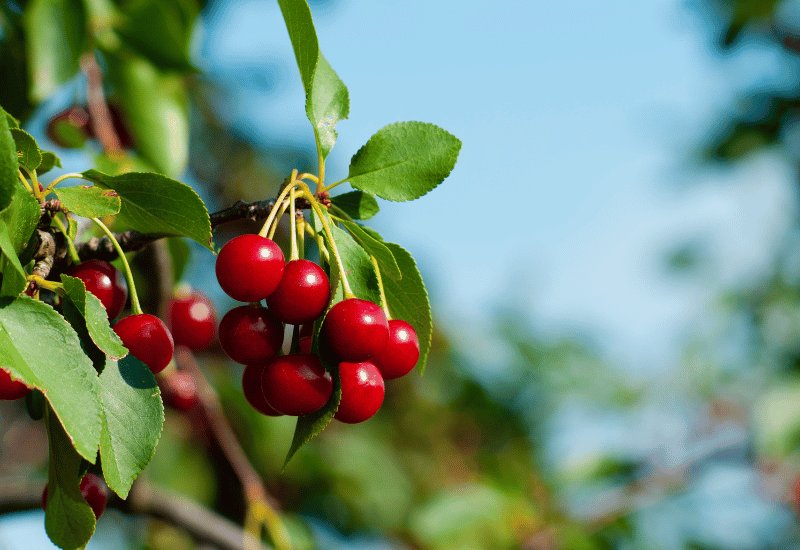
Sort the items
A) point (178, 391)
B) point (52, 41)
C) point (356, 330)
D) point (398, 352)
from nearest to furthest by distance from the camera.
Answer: point (356, 330)
point (398, 352)
point (52, 41)
point (178, 391)

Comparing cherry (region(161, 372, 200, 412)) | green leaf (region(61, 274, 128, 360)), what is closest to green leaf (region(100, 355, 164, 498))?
green leaf (region(61, 274, 128, 360))

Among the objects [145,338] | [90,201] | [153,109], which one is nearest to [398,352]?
[145,338]

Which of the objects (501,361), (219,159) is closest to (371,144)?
(219,159)

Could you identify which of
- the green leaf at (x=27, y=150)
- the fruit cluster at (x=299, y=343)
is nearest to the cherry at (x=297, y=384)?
the fruit cluster at (x=299, y=343)

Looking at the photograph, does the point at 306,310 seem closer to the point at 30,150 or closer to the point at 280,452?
the point at 30,150

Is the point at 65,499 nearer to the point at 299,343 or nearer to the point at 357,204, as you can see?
the point at 299,343

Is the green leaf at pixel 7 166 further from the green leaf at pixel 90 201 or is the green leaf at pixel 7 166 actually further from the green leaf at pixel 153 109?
the green leaf at pixel 153 109
